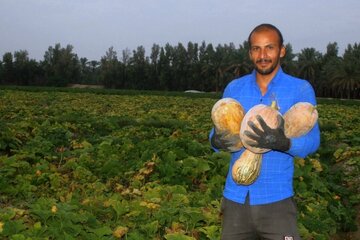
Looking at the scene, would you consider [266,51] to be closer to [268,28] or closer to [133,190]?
[268,28]

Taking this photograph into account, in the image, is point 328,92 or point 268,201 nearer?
point 268,201

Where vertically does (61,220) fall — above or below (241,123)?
below

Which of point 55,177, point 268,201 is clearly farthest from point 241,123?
point 55,177

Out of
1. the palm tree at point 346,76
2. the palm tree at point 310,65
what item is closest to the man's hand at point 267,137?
the palm tree at point 346,76

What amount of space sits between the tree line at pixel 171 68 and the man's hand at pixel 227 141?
213 ft

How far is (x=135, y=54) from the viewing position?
83.1 metres

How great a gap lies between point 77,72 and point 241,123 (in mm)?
83621

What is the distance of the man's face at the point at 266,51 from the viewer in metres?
2.63

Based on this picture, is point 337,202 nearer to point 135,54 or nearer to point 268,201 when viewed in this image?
point 268,201

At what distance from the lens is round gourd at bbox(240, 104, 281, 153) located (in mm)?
2465

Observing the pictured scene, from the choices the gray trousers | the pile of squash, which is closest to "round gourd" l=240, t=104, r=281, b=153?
the pile of squash

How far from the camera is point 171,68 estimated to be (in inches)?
3078

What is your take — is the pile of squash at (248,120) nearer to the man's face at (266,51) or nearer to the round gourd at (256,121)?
the round gourd at (256,121)

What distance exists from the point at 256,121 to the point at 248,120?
5cm
